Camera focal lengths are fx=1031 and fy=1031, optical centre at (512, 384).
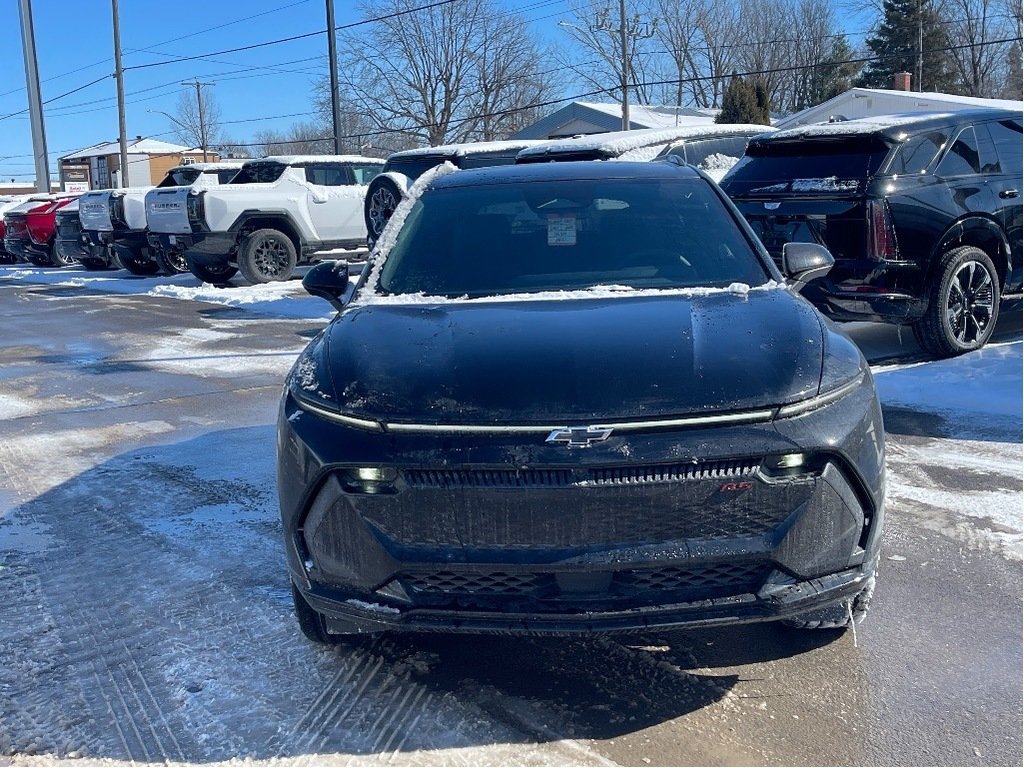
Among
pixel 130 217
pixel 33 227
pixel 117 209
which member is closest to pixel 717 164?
pixel 130 217

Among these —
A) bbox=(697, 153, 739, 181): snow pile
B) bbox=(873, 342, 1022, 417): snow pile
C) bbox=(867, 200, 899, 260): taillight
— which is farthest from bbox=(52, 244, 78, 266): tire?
bbox=(873, 342, 1022, 417): snow pile

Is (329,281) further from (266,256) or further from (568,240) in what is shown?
(266,256)

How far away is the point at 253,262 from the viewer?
15.6m

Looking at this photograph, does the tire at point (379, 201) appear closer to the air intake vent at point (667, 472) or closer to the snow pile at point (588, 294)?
the snow pile at point (588, 294)

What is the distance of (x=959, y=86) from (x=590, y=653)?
58.2 metres

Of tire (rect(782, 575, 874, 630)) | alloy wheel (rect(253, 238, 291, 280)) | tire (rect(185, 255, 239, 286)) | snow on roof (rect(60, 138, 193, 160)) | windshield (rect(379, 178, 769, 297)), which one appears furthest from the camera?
snow on roof (rect(60, 138, 193, 160))

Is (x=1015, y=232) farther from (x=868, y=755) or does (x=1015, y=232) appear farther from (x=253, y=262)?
(x=253, y=262)

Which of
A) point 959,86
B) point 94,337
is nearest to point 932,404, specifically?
point 94,337

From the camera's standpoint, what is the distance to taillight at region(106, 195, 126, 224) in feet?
59.2

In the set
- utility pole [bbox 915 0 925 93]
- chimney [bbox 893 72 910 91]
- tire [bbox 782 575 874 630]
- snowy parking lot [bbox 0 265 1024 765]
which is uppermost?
utility pole [bbox 915 0 925 93]

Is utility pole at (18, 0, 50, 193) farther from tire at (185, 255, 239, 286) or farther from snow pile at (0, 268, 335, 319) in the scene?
tire at (185, 255, 239, 286)

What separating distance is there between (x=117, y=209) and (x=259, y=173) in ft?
12.2

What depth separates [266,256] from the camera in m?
15.8

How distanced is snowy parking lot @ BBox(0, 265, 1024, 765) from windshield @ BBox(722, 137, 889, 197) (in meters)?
2.45
